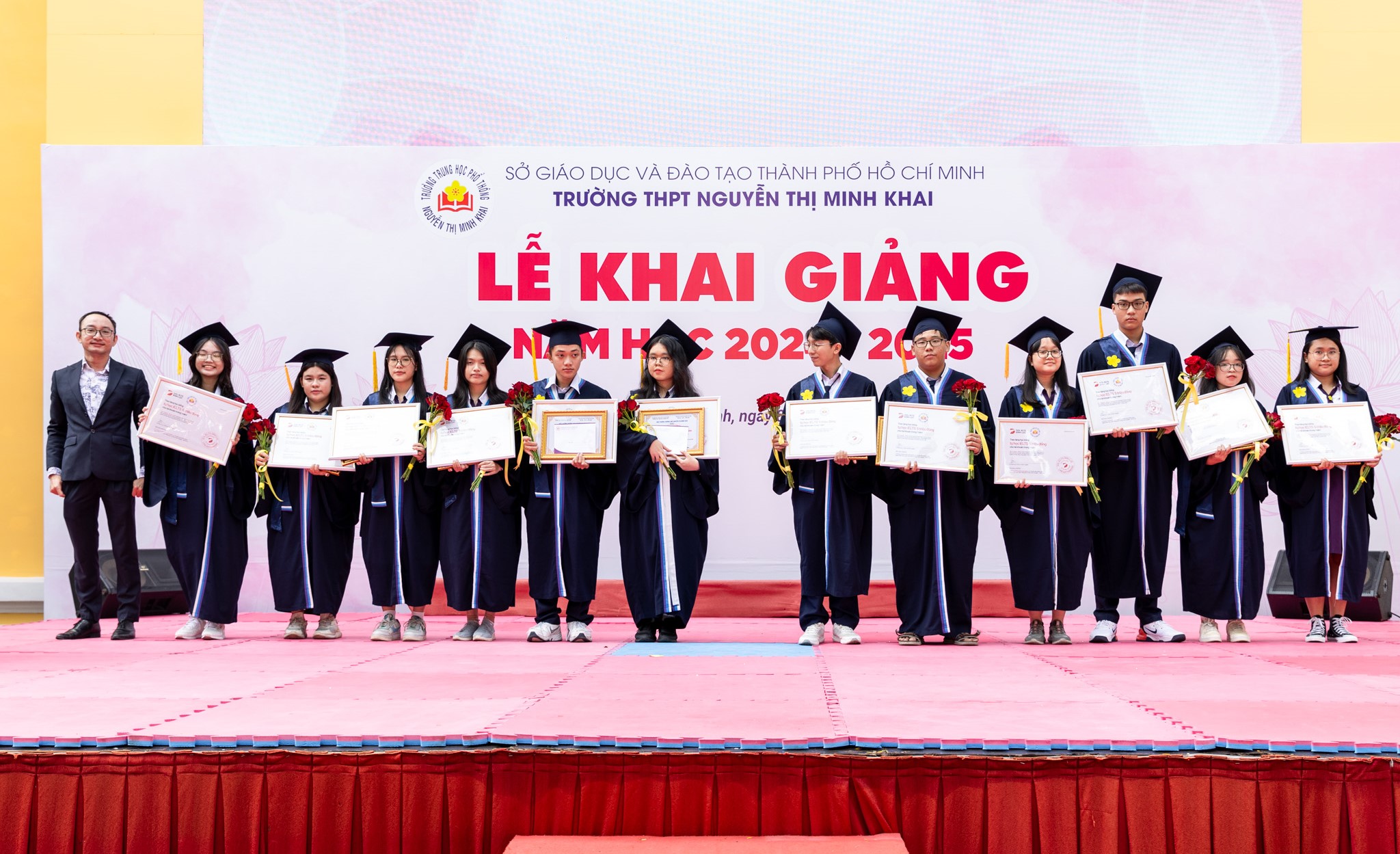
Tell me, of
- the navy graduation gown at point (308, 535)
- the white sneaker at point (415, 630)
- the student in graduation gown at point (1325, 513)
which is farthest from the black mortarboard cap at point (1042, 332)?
the navy graduation gown at point (308, 535)

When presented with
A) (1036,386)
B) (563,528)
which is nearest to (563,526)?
(563,528)

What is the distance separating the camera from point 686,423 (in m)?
5.88

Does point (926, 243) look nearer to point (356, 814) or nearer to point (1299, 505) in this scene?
point (1299, 505)

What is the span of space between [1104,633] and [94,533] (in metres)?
5.20

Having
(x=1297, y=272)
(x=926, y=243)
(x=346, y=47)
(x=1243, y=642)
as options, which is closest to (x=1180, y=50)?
(x=1297, y=272)

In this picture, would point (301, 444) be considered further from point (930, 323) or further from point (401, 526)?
point (930, 323)

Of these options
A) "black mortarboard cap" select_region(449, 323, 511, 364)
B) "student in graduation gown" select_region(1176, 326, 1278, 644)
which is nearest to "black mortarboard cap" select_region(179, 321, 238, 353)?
"black mortarboard cap" select_region(449, 323, 511, 364)

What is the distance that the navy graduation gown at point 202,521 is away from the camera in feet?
20.1

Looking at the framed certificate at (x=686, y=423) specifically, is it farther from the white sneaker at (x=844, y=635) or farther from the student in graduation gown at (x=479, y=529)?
the white sneaker at (x=844, y=635)

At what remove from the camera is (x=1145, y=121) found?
798cm

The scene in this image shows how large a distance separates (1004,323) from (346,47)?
4.79 metres

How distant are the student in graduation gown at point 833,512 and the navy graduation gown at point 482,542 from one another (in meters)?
1.39

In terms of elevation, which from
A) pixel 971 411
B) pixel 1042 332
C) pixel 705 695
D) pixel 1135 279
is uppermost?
pixel 1135 279

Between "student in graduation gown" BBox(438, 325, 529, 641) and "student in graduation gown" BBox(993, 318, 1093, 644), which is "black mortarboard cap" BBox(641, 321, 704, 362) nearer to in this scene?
"student in graduation gown" BBox(438, 325, 529, 641)
